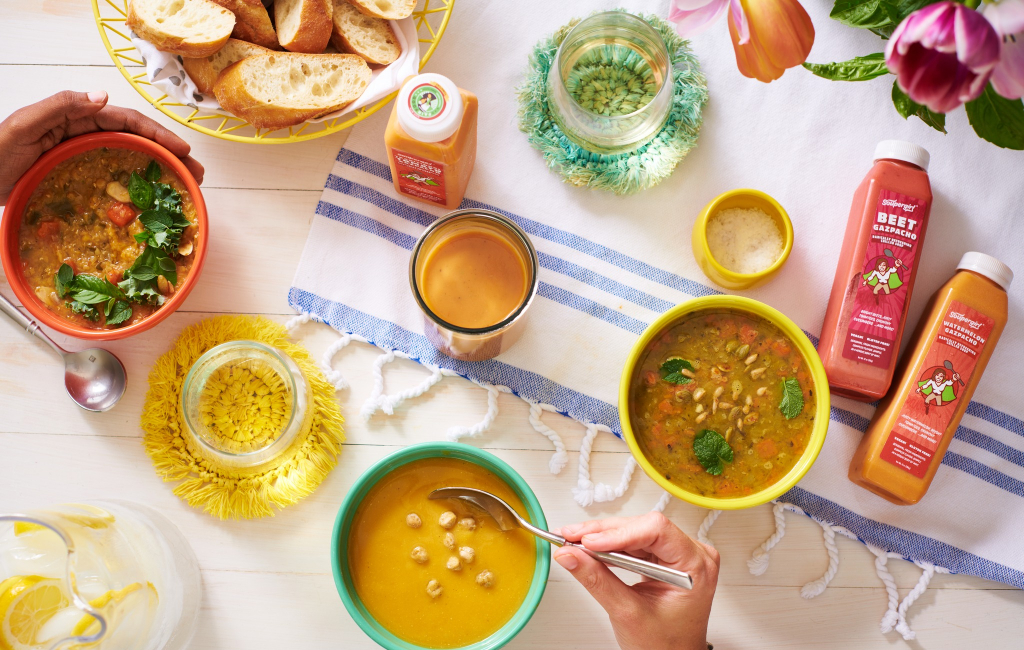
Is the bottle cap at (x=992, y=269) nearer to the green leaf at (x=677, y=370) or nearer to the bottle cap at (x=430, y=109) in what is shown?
the green leaf at (x=677, y=370)

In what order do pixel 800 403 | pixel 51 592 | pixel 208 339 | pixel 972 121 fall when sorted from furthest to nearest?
pixel 208 339 → pixel 800 403 → pixel 51 592 → pixel 972 121

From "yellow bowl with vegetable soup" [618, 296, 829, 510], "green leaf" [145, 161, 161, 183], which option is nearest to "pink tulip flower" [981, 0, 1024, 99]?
"yellow bowl with vegetable soup" [618, 296, 829, 510]

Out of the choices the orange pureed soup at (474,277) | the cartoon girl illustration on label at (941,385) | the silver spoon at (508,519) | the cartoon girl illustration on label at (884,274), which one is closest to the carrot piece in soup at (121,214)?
the orange pureed soup at (474,277)

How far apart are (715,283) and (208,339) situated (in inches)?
33.3

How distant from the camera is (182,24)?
103 centimetres

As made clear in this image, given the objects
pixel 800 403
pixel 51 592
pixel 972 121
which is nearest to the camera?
pixel 972 121

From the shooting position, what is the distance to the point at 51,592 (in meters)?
0.93

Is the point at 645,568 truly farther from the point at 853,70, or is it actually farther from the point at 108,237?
the point at 108,237

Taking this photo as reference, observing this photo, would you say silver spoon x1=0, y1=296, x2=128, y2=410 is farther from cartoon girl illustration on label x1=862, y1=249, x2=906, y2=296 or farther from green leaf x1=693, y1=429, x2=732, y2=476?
cartoon girl illustration on label x1=862, y1=249, x2=906, y2=296

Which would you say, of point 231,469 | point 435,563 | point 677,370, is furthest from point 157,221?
point 677,370

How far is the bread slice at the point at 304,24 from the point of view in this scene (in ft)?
3.40

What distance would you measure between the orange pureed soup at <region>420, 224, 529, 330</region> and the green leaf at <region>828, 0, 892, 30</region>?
52 cm

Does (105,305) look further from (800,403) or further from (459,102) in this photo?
(800,403)

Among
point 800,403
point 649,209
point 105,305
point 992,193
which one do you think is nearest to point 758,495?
point 800,403
